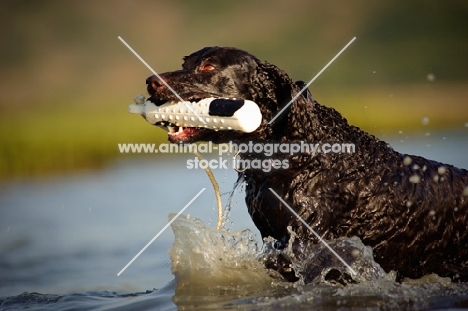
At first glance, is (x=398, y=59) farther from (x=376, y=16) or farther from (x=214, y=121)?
(x=214, y=121)

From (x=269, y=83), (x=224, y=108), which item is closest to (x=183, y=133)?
(x=224, y=108)

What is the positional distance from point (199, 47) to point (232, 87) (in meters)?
15.5

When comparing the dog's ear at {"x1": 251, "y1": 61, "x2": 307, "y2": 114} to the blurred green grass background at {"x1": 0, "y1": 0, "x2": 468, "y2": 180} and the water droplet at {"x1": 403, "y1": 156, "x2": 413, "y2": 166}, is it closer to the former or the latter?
the water droplet at {"x1": 403, "y1": 156, "x2": 413, "y2": 166}

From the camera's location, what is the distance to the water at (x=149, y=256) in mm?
6484

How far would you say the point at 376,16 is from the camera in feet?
82.4

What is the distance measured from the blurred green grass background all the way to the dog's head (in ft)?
31.9

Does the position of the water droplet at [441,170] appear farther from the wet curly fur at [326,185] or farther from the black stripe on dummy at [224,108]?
the black stripe on dummy at [224,108]

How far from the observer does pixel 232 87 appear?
6594mm

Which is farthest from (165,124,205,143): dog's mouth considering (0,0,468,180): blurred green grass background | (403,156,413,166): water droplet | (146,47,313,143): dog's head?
(0,0,468,180): blurred green grass background

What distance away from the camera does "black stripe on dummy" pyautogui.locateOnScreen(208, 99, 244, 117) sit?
20.9 ft

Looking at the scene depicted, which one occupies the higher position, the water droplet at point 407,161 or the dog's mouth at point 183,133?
the dog's mouth at point 183,133

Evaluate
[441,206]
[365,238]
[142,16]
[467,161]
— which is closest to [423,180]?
[441,206]

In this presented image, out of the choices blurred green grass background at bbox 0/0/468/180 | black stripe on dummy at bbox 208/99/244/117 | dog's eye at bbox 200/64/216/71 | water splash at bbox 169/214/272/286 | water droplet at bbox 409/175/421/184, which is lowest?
water splash at bbox 169/214/272/286

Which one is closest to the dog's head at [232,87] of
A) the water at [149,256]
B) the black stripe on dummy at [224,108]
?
the black stripe on dummy at [224,108]
